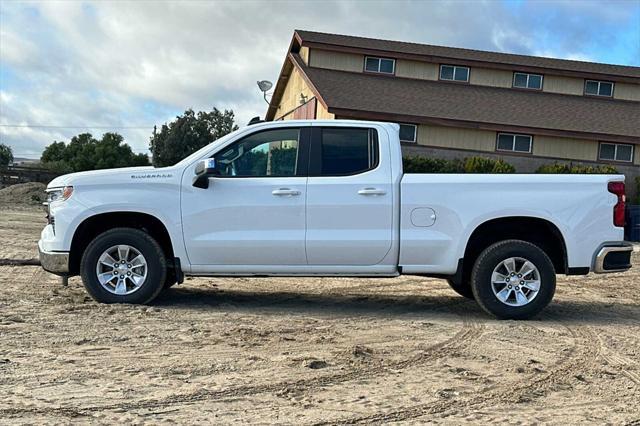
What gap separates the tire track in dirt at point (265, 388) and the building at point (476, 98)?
1773 cm

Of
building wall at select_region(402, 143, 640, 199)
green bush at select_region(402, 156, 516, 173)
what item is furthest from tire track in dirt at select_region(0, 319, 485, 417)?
building wall at select_region(402, 143, 640, 199)

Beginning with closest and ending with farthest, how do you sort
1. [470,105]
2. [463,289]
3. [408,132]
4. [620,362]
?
[620,362] < [463,289] < [408,132] < [470,105]

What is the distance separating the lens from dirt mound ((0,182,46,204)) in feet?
87.6

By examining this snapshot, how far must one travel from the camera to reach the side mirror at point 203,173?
6.68m

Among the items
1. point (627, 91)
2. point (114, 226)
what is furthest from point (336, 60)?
point (114, 226)

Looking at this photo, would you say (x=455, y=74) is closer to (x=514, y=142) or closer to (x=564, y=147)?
(x=514, y=142)

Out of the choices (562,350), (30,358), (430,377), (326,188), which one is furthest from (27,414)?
(562,350)

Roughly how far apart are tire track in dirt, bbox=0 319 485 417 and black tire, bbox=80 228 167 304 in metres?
2.70

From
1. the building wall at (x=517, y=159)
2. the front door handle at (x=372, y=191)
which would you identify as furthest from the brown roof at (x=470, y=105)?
the front door handle at (x=372, y=191)

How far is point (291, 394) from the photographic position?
4336mm

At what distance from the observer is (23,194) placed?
27734mm

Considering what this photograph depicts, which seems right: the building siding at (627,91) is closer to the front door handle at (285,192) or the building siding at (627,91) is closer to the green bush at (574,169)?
the green bush at (574,169)

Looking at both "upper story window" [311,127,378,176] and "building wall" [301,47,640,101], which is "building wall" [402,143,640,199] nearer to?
"building wall" [301,47,640,101]

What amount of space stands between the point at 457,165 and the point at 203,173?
17.7 metres
